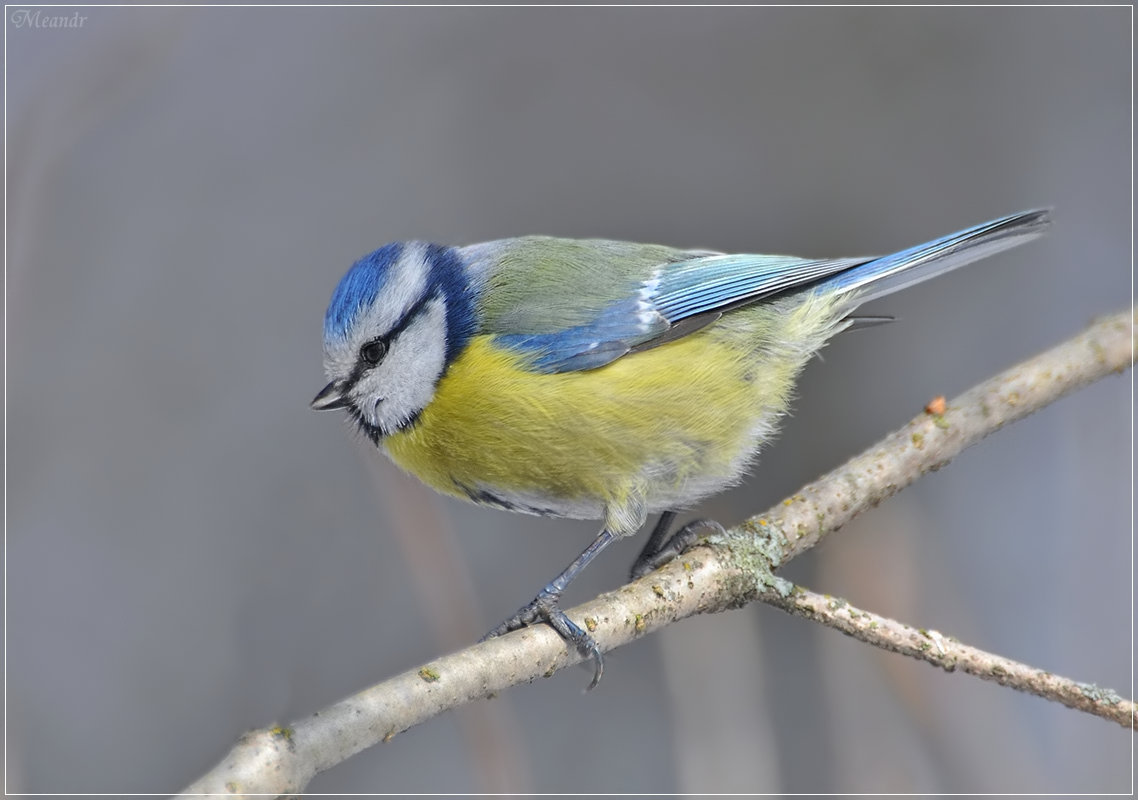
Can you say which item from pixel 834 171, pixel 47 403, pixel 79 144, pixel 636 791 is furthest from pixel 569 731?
pixel 79 144

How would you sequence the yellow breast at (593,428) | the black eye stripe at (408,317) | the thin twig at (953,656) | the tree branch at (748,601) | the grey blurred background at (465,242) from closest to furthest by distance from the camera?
1. the tree branch at (748,601)
2. the thin twig at (953,656)
3. the yellow breast at (593,428)
4. the black eye stripe at (408,317)
5. the grey blurred background at (465,242)

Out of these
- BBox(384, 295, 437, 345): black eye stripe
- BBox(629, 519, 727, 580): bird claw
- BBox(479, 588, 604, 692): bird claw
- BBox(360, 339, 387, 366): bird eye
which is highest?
BBox(384, 295, 437, 345): black eye stripe

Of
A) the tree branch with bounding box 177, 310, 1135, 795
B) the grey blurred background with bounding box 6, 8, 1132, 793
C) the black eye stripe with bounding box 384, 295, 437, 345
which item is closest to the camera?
the tree branch with bounding box 177, 310, 1135, 795

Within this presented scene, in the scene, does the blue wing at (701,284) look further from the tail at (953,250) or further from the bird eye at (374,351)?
the bird eye at (374,351)
